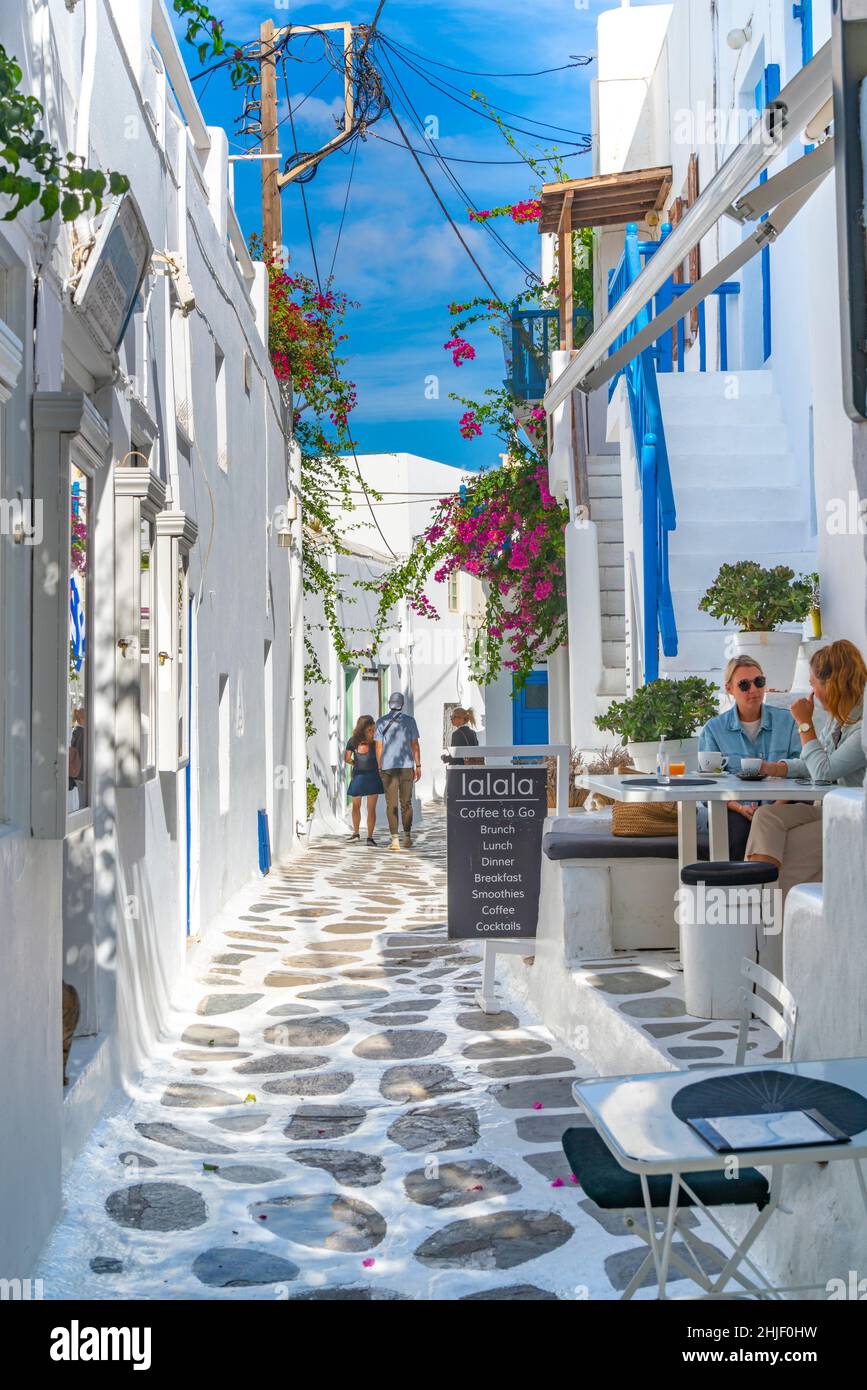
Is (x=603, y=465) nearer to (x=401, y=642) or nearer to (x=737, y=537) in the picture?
(x=737, y=537)

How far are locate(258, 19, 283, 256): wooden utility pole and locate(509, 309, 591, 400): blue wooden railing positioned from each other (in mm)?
3163

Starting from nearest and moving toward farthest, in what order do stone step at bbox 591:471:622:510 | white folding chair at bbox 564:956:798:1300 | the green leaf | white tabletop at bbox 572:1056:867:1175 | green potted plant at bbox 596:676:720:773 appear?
white tabletop at bbox 572:1056:867:1175 → white folding chair at bbox 564:956:798:1300 → the green leaf → green potted plant at bbox 596:676:720:773 → stone step at bbox 591:471:622:510

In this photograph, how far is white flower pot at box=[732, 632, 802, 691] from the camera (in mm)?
7520

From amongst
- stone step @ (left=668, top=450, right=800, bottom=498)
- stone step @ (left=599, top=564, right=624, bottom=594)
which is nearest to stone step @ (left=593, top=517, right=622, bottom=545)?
stone step @ (left=599, top=564, right=624, bottom=594)

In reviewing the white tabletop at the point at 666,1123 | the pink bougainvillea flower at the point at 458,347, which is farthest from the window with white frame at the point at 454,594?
the white tabletop at the point at 666,1123

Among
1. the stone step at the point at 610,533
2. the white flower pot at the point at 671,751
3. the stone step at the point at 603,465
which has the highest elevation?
the stone step at the point at 603,465

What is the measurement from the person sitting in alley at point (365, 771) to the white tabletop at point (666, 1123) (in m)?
13.8

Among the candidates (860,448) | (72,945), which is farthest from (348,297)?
(860,448)

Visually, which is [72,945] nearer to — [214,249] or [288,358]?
[214,249]

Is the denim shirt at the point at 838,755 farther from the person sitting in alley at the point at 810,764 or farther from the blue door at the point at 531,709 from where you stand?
the blue door at the point at 531,709

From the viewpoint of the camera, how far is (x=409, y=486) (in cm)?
2991

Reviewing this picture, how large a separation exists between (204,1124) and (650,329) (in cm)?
440

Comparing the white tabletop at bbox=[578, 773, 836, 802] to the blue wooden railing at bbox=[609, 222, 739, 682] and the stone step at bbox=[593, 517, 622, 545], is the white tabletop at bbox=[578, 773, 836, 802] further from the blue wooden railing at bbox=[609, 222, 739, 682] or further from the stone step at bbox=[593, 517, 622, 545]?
the stone step at bbox=[593, 517, 622, 545]

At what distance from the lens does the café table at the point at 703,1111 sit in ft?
7.59
